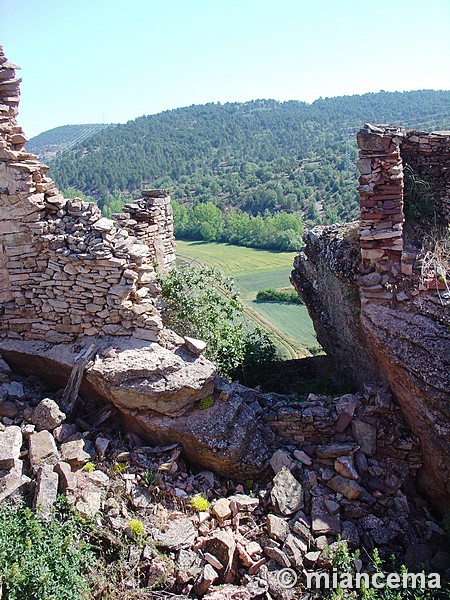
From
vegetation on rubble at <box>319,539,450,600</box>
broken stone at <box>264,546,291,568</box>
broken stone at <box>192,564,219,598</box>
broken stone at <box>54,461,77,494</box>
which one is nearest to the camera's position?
vegetation on rubble at <box>319,539,450,600</box>

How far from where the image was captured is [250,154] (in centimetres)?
8569

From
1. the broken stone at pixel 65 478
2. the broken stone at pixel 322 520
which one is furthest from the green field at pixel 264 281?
the broken stone at pixel 322 520

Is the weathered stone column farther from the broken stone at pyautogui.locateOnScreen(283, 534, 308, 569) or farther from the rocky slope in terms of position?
the broken stone at pyautogui.locateOnScreen(283, 534, 308, 569)

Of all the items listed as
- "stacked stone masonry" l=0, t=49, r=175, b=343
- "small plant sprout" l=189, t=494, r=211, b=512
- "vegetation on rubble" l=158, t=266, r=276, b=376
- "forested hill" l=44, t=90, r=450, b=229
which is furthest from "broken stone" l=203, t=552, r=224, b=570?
"forested hill" l=44, t=90, r=450, b=229

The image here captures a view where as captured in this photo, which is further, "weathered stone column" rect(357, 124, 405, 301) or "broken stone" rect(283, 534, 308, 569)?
"weathered stone column" rect(357, 124, 405, 301)

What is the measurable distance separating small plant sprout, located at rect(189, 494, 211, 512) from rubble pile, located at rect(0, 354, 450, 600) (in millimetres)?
15

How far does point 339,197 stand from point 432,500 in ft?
156

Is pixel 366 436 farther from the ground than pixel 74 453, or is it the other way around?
pixel 74 453

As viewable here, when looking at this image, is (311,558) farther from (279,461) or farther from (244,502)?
(279,461)

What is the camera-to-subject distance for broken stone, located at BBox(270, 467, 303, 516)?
7.32m

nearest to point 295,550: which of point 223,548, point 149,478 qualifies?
point 223,548

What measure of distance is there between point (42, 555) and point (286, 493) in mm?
3325

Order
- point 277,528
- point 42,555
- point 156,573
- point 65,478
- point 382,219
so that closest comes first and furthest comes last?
point 42,555 < point 156,573 < point 65,478 < point 277,528 < point 382,219

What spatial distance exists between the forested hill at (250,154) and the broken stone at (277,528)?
127ft
